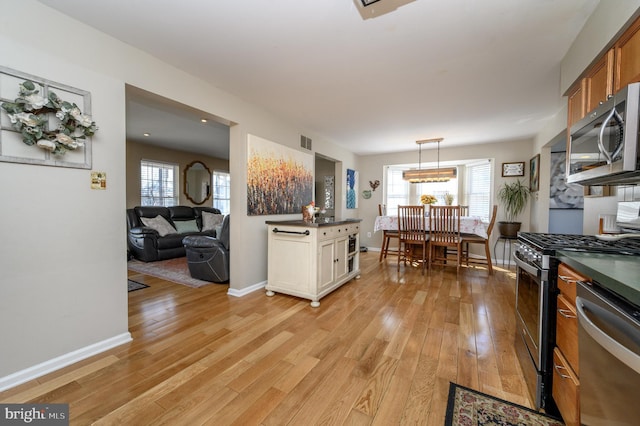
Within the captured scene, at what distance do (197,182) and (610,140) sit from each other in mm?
7127

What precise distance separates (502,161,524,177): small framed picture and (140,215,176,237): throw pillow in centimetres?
648

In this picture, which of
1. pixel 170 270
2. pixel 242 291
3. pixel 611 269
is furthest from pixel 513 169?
pixel 170 270

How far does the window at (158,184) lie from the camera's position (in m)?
5.65

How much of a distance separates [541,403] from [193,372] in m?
→ 1.97

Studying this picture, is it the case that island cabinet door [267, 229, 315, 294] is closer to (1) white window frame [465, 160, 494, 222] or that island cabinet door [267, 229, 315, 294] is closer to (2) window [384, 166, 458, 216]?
(2) window [384, 166, 458, 216]

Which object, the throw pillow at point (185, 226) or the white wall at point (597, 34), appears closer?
the white wall at point (597, 34)

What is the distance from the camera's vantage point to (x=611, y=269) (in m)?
0.93

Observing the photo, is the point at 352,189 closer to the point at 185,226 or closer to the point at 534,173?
the point at 534,173

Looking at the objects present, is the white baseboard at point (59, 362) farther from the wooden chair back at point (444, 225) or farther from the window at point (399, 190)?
the window at point (399, 190)

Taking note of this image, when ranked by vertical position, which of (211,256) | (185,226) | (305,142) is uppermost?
(305,142)

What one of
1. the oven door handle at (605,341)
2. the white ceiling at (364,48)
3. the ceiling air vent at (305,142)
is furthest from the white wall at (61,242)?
the oven door handle at (605,341)

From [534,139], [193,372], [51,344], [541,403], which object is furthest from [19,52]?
[534,139]

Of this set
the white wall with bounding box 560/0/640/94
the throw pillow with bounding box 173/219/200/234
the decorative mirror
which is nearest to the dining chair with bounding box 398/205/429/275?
the white wall with bounding box 560/0/640/94

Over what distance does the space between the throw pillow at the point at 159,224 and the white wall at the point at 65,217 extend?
321cm
